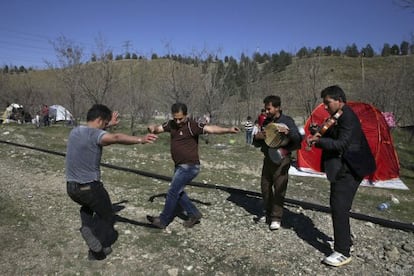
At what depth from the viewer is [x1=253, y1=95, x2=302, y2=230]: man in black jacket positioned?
4961mm

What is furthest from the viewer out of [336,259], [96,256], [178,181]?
[178,181]

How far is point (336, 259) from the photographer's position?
428 centimetres

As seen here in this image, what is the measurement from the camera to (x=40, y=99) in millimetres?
37656

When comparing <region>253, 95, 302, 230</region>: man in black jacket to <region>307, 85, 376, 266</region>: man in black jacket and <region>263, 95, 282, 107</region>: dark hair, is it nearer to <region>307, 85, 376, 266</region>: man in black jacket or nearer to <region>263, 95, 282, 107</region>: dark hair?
<region>263, 95, 282, 107</region>: dark hair

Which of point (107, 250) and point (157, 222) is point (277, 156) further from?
point (107, 250)

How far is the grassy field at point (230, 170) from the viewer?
7.83 metres

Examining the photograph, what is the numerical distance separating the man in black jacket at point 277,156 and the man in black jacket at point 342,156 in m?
0.73

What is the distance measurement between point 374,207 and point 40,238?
21.2ft

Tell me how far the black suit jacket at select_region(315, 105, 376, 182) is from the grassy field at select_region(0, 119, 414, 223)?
328 cm

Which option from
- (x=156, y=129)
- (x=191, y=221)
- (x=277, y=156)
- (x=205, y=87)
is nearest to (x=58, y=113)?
(x=205, y=87)

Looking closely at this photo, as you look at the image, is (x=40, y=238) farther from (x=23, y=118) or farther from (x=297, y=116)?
(x=297, y=116)

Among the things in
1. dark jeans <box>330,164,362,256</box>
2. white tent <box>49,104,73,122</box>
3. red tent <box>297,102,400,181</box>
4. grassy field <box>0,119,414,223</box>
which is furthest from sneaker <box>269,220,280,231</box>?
white tent <box>49,104,73,122</box>

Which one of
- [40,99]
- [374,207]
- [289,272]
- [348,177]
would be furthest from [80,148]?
[40,99]

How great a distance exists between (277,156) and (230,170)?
610 centimetres
